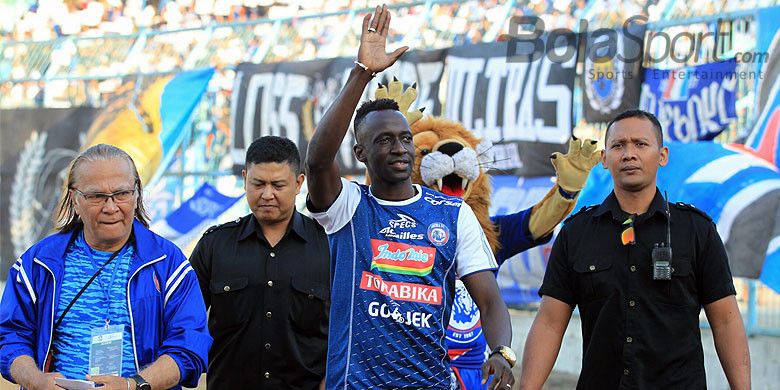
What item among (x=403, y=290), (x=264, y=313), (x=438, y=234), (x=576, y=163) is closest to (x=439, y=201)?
(x=438, y=234)

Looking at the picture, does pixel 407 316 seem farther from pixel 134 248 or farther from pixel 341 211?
pixel 134 248

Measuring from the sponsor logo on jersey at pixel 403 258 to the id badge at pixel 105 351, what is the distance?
3.43ft

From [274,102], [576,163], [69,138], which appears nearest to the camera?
[576,163]

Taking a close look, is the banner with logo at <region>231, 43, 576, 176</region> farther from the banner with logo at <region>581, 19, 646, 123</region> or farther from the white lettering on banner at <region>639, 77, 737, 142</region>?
the white lettering on banner at <region>639, 77, 737, 142</region>

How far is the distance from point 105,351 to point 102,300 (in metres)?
0.18

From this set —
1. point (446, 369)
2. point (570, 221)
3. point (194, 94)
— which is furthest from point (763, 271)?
point (194, 94)

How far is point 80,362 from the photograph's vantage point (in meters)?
4.00

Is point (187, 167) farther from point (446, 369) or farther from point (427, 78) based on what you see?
point (446, 369)

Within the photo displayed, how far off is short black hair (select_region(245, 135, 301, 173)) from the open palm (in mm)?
1190

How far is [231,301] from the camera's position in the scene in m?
5.25

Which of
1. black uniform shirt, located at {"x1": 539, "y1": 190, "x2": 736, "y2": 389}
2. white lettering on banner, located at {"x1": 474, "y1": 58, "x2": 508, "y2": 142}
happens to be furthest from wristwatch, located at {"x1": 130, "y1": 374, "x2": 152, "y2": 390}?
white lettering on banner, located at {"x1": 474, "y1": 58, "x2": 508, "y2": 142}

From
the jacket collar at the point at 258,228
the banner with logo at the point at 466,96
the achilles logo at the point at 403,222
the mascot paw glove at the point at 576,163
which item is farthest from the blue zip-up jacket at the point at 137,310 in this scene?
the banner with logo at the point at 466,96

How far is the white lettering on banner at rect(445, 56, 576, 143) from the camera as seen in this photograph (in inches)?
359

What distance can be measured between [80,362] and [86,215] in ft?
1.68
